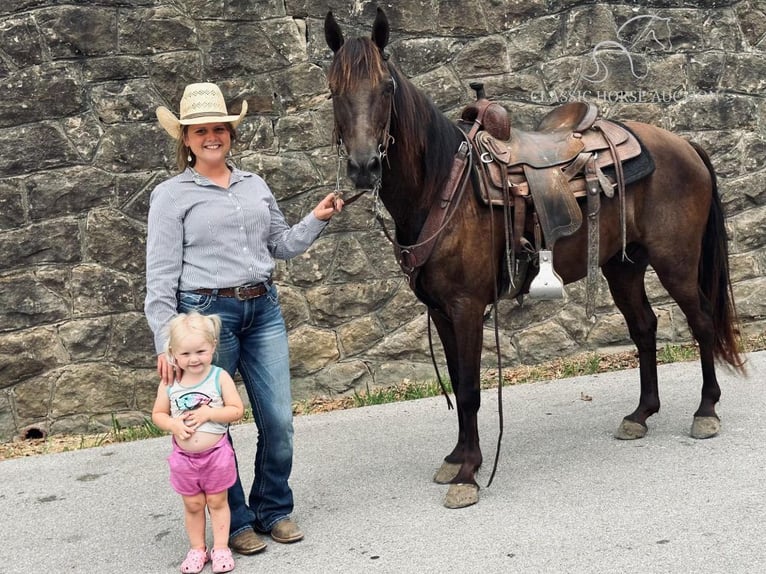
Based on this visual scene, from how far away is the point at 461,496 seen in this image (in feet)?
11.7

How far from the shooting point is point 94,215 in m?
5.01

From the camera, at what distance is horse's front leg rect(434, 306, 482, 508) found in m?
3.59

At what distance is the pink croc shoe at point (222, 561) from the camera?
3.09m

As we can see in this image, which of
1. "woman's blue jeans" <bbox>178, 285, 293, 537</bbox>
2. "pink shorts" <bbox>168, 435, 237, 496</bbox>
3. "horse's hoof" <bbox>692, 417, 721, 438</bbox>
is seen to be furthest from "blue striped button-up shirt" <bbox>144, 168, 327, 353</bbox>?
"horse's hoof" <bbox>692, 417, 721, 438</bbox>

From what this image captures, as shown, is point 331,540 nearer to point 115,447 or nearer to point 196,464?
point 196,464

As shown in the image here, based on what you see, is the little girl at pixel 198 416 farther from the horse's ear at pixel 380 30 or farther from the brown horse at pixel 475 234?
the horse's ear at pixel 380 30

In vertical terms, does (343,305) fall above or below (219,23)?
below

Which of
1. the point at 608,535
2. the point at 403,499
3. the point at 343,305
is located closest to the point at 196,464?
the point at 403,499

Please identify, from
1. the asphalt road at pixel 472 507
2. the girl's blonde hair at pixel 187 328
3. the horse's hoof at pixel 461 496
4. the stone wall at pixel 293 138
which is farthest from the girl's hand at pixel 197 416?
the stone wall at pixel 293 138

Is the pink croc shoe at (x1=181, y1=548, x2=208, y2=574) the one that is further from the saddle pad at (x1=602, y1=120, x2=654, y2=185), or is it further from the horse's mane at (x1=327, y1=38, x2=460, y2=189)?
the saddle pad at (x1=602, y1=120, x2=654, y2=185)

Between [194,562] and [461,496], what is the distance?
1.19 m

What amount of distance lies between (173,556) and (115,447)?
170cm

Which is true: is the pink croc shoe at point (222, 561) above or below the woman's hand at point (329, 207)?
below

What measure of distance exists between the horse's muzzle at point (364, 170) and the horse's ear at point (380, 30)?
1.77 feet
